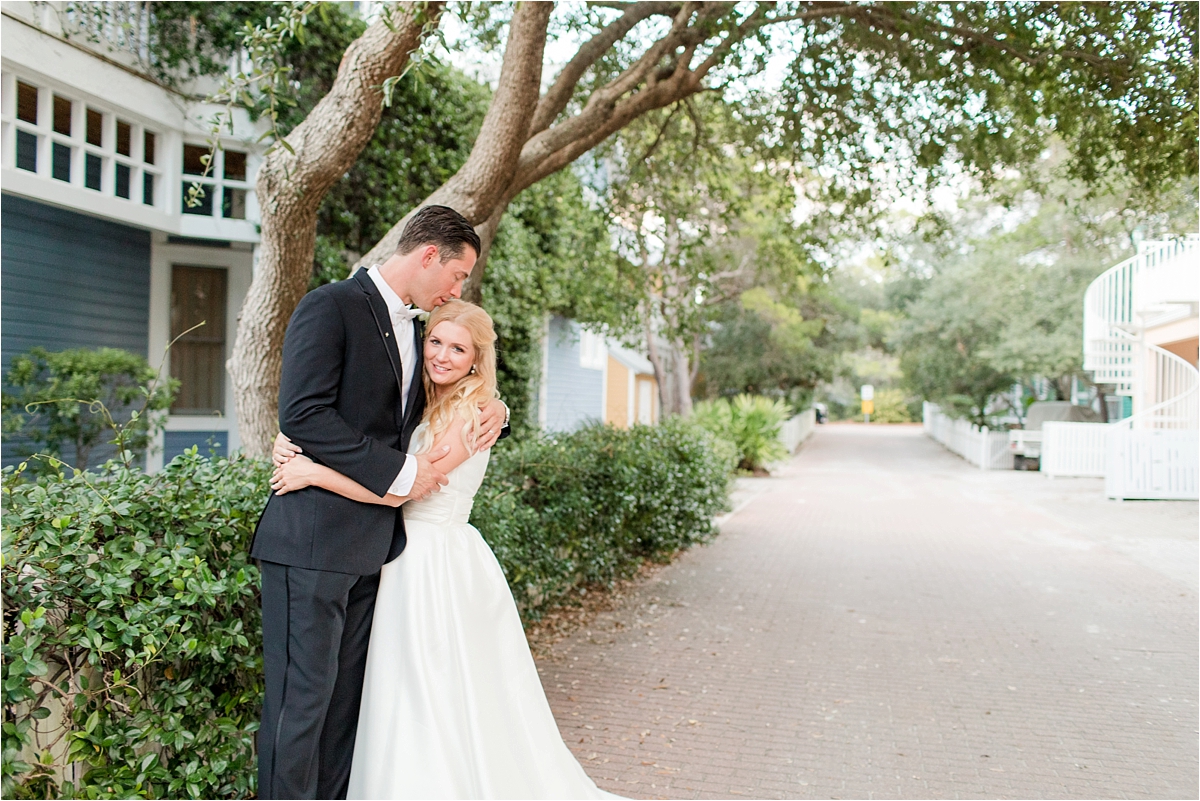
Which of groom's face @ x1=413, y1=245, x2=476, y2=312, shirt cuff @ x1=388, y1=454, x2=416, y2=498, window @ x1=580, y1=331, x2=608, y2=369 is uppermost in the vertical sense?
window @ x1=580, y1=331, x2=608, y2=369

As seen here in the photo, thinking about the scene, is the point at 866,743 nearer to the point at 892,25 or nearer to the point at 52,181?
the point at 892,25

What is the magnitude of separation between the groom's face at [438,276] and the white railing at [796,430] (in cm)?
2222

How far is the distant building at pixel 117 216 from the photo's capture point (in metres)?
8.34

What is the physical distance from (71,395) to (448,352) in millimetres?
6868

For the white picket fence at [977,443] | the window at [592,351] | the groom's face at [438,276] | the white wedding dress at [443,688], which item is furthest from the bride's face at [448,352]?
the white picket fence at [977,443]

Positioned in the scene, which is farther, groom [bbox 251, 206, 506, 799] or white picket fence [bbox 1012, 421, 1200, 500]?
white picket fence [bbox 1012, 421, 1200, 500]

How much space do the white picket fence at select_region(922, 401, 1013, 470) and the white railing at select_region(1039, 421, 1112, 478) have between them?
352 cm

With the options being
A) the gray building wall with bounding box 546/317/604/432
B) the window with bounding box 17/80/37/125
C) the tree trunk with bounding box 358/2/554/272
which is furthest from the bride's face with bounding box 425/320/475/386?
the gray building wall with bounding box 546/317/604/432

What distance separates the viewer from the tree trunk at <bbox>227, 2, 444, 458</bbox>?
5254 millimetres

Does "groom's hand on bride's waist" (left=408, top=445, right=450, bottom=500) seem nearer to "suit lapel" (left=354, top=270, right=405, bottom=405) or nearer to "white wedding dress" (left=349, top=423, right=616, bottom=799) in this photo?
"white wedding dress" (left=349, top=423, right=616, bottom=799)

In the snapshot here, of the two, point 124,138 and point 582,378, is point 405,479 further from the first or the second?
point 582,378

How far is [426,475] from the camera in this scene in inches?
122

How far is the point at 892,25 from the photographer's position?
802 cm

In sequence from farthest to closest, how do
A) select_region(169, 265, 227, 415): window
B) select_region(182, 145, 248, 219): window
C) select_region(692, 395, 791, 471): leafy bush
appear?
select_region(692, 395, 791, 471): leafy bush → select_region(169, 265, 227, 415): window → select_region(182, 145, 248, 219): window
